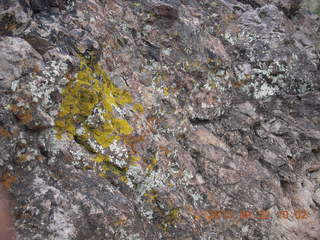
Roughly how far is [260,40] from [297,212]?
4.08 m

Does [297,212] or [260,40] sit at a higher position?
[260,40]

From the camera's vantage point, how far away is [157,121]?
6199 millimetres

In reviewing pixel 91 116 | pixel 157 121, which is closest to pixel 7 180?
pixel 91 116

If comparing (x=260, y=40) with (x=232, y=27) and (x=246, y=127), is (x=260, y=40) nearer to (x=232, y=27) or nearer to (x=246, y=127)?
(x=232, y=27)

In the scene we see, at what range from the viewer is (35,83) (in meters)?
4.86

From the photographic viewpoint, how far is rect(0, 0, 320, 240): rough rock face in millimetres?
4547

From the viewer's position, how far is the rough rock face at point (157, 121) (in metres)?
4.55

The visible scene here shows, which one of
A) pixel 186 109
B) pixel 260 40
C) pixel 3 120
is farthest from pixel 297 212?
pixel 3 120

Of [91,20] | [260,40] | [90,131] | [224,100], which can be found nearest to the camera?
[90,131]
